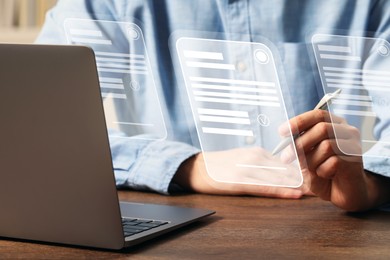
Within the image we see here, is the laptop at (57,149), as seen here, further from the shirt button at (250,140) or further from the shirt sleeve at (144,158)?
the shirt sleeve at (144,158)

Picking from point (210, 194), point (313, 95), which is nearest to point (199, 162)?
point (210, 194)

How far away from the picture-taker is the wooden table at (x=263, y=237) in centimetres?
106

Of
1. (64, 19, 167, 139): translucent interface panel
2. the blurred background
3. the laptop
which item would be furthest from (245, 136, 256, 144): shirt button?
the blurred background

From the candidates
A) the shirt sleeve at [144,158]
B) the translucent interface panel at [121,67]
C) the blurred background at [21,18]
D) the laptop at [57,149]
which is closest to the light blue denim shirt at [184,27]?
the shirt sleeve at [144,158]

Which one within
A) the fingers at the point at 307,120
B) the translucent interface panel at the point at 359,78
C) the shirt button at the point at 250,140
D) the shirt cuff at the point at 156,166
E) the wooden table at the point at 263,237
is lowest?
the shirt cuff at the point at 156,166

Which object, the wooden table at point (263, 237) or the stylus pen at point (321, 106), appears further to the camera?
the stylus pen at point (321, 106)

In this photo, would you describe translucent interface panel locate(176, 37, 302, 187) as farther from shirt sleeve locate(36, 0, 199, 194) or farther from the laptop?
the laptop

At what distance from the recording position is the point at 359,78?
1.28 metres

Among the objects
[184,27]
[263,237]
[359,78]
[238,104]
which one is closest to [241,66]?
[238,104]

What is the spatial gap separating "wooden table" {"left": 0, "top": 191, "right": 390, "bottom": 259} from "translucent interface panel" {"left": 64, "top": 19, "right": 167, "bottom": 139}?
188 mm

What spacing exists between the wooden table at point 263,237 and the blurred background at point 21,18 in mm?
1502

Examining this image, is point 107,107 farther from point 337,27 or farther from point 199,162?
point 337,27

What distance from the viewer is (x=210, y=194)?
1.62 m

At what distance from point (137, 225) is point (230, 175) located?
0.32 meters
